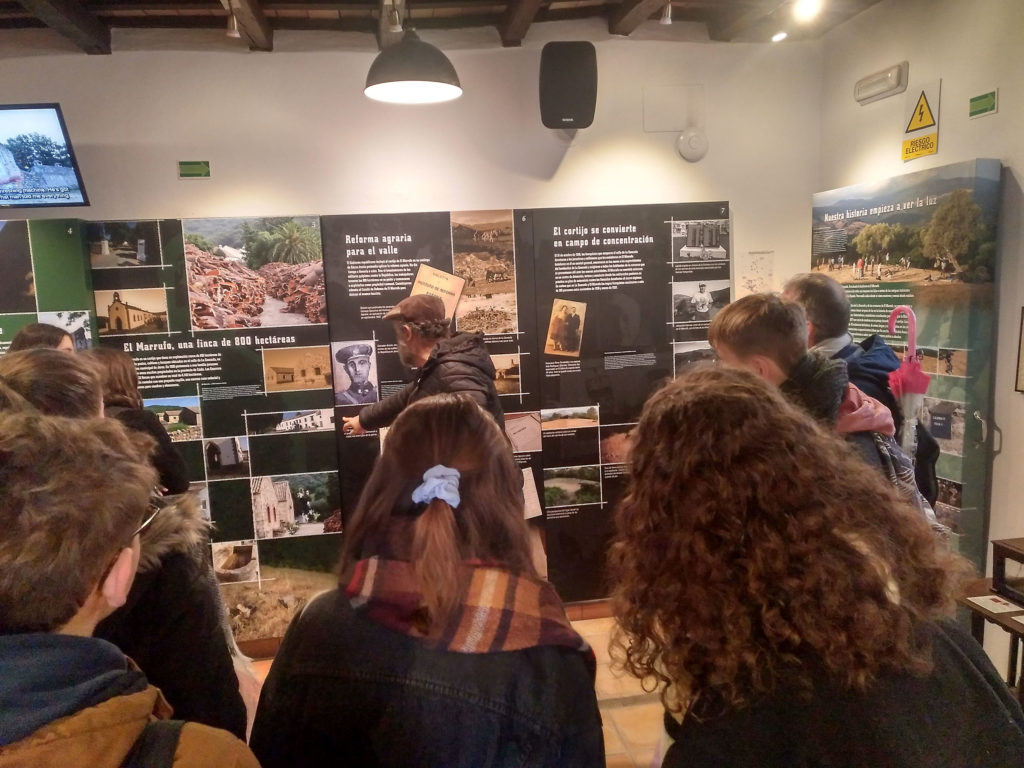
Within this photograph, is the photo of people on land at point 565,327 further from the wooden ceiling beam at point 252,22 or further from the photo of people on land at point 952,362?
the wooden ceiling beam at point 252,22

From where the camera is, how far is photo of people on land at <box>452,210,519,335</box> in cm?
370

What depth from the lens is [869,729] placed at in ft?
2.68

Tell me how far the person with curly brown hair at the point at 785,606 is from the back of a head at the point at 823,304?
159cm

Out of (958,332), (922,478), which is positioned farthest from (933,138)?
(922,478)

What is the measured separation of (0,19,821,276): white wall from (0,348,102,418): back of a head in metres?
2.26

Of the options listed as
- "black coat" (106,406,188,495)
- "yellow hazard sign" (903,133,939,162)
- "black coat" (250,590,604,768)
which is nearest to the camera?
"black coat" (250,590,604,768)

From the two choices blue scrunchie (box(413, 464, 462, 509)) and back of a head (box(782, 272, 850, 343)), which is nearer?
blue scrunchie (box(413, 464, 462, 509))

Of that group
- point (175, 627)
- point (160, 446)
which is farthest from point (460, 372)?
point (175, 627)

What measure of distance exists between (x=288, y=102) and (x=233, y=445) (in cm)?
180

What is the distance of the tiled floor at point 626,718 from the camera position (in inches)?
108

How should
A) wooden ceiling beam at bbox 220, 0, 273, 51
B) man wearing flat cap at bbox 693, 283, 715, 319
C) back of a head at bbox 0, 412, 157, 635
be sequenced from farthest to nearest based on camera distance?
man wearing flat cap at bbox 693, 283, 715, 319
wooden ceiling beam at bbox 220, 0, 273, 51
back of a head at bbox 0, 412, 157, 635

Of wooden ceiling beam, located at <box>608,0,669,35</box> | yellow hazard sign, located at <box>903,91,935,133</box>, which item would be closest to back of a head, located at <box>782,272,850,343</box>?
yellow hazard sign, located at <box>903,91,935,133</box>

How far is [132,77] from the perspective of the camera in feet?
11.4

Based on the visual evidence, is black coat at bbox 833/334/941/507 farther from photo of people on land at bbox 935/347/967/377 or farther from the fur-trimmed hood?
the fur-trimmed hood
